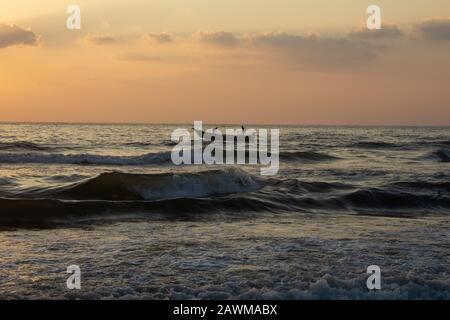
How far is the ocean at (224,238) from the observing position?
625 centimetres

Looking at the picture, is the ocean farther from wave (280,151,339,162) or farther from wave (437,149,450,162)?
wave (437,149,450,162)

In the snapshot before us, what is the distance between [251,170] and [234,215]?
11.5m

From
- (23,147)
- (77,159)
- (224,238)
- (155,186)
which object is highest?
(23,147)

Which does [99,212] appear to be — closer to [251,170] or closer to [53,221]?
[53,221]

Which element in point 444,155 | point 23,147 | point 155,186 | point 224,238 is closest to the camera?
point 224,238

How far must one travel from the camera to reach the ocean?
6254 mm

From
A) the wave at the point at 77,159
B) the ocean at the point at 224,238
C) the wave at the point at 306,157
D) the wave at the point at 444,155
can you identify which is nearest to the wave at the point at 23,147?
the wave at the point at 77,159

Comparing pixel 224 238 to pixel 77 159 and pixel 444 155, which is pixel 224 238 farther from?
pixel 444 155

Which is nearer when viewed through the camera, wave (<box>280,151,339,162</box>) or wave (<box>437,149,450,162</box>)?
wave (<box>280,151,339,162</box>)

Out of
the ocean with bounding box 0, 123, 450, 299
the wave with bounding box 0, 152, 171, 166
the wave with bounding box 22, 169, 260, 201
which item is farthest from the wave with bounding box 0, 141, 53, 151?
the wave with bounding box 22, 169, 260, 201

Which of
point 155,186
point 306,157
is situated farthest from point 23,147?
point 155,186

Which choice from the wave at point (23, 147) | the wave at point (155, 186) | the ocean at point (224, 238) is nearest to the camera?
the ocean at point (224, 238)

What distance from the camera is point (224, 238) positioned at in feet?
30.2

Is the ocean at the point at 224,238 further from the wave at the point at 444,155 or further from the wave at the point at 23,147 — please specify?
the wave at the point at 23,147
